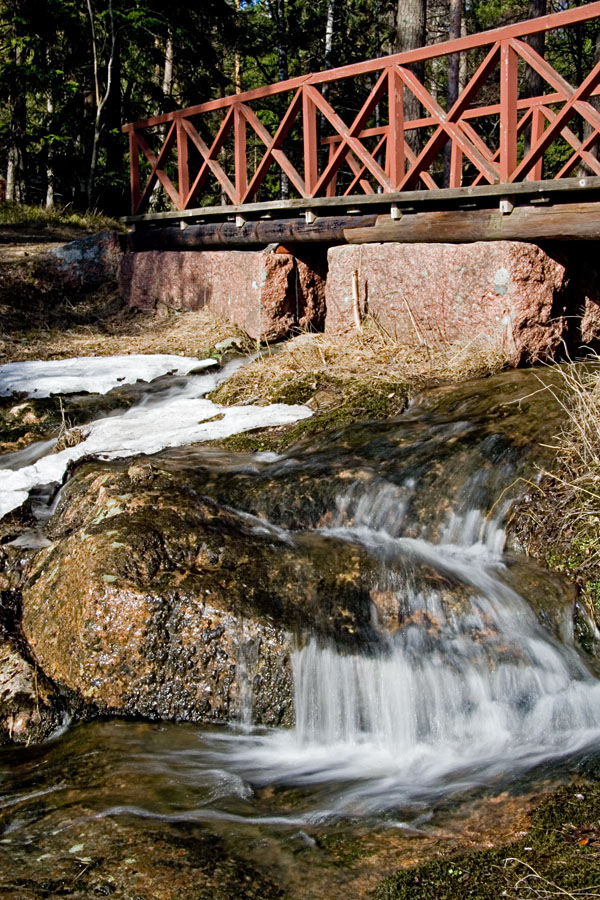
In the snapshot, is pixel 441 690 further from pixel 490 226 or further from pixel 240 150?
pixel 240 150

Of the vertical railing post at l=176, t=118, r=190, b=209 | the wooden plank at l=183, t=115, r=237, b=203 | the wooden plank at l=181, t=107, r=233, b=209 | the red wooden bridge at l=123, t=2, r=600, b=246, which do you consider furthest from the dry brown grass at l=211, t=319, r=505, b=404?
the vertical railing post at l=176, t=118, r=190, b=209

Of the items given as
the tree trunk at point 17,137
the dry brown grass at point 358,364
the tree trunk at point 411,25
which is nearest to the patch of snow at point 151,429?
the dry brown grass at point 358,364

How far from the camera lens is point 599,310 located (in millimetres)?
7055

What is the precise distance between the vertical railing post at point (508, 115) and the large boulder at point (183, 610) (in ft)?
11.7

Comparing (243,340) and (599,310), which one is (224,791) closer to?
(599,310)

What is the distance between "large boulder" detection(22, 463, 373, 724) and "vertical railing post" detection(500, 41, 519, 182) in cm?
356

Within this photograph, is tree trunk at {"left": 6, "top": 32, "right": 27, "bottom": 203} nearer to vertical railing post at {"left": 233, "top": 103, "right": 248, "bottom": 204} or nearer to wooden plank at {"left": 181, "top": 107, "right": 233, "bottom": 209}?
wooden plank at {"left": 181, "top": 107, "right": 233, "bottom": 209}

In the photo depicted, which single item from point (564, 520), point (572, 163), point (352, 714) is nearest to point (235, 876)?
point (352, 714)

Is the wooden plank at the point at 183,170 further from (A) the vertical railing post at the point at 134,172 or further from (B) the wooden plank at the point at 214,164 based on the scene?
(A) the vertical railing post at the point at 134,172

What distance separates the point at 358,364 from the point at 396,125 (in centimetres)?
215

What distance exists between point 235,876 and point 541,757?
1.41 meters

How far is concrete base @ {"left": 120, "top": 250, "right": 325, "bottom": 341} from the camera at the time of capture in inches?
344

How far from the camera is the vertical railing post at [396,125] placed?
7.53 m

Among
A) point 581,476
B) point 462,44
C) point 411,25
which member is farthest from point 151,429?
point 411,25
